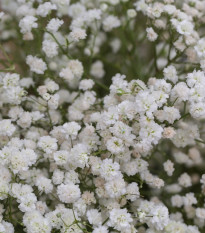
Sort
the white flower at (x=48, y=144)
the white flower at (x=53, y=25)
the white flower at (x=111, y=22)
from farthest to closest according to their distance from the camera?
the white flower at (x=111, y=22) → the white flower at (x=53, y=25) → the white flower at (x=48, y=144)

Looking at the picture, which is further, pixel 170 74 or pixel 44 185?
pixel 170 74

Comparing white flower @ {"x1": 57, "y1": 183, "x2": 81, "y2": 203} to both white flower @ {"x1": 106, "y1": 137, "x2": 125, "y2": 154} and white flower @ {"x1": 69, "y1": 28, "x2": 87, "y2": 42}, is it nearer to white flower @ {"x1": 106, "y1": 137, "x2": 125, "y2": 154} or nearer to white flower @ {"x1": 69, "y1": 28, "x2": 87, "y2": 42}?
white flower @ {"x1": 106, "y1": 137, "x2": 125, "y2": 154}

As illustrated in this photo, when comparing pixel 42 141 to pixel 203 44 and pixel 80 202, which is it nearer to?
pixel 80 202

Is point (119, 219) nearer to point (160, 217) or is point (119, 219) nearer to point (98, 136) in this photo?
point (160, 217)

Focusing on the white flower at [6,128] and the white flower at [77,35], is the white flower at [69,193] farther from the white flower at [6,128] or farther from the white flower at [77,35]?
the white flower at [77,35]

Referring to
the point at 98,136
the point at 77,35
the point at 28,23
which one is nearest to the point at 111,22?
the point at 77,35

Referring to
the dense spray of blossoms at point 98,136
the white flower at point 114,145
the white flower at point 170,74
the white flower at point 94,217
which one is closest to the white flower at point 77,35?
the dense spray of blossoms at point 98,136

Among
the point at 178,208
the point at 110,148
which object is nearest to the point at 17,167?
the point at 110,148

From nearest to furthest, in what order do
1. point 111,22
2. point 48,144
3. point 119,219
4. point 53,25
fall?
point 119,219 → point 48,144 → point 53,25 → point 111,22
